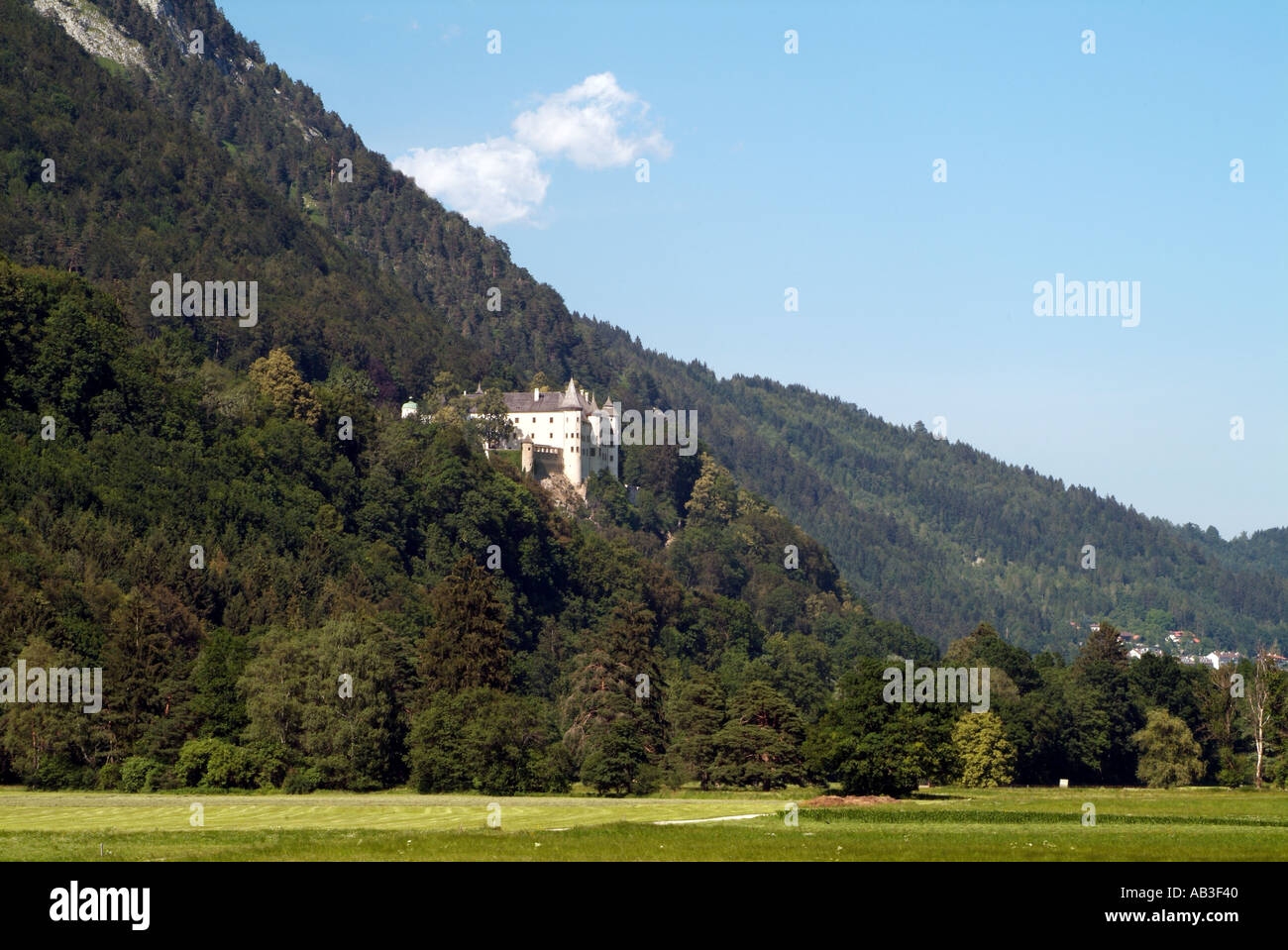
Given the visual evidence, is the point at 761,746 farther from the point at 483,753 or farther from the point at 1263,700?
the point at 1263,700

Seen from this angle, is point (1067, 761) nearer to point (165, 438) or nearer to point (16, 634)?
point (16, 634)

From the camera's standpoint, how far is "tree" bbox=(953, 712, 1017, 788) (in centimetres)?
10681

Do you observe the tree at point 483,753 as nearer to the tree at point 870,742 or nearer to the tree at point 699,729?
the tree at point 699,729

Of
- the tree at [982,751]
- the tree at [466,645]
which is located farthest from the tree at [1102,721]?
the tree at [466,645]

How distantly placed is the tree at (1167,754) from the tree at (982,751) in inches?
473

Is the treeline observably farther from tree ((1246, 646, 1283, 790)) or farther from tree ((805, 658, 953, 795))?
tree ((1246, 646, 1283, 790))

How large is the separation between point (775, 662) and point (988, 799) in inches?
4358

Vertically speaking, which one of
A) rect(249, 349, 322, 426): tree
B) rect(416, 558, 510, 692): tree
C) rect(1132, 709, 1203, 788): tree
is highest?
rect(249, 349, 322, 426): tree

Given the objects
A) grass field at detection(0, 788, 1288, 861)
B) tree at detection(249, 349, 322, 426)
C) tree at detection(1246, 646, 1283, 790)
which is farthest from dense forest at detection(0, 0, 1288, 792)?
grass field at detection(0, 788, 1288, 861)

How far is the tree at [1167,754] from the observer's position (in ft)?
372

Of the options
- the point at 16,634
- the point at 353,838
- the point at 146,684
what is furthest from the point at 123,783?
the point at 353,838

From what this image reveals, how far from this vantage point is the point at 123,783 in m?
81.2

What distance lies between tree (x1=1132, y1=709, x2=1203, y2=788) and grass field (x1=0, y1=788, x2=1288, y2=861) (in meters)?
36.0
